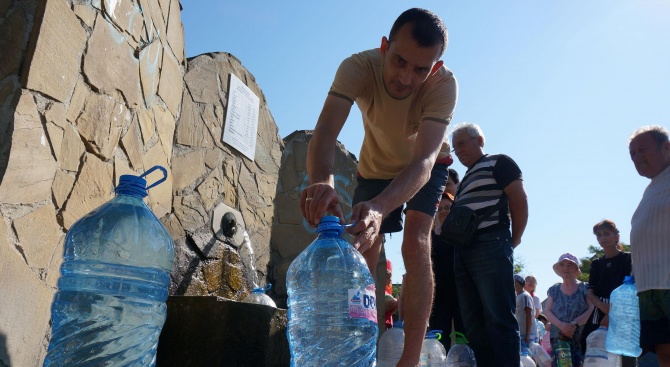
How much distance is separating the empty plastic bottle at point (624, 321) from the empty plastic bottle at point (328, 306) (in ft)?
12.1

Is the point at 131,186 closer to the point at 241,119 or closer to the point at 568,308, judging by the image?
the point at 241,119

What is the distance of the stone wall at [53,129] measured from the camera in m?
2.43

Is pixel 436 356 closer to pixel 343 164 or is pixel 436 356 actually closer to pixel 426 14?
pixel 426 14

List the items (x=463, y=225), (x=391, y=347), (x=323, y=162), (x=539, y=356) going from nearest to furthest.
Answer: (x=323, y=162) < (x=463, y=225) < (x=391, y=347) < (x=539, y=356)

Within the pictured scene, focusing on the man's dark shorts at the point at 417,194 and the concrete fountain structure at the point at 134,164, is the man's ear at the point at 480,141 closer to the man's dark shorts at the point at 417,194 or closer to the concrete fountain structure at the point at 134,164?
the man's dark shorts at the point at 417,194

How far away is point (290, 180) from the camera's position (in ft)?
23.4

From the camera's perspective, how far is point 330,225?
1.69m

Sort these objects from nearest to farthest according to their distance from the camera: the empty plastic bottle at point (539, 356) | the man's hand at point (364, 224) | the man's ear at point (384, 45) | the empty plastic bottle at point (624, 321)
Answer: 1. the man's hand at point (364, 224)
2. the man's ear at point (384, 45)
3. the empty plastic bottle at point (624, 321)
4. the empty plastic bottle at point (539, 356)

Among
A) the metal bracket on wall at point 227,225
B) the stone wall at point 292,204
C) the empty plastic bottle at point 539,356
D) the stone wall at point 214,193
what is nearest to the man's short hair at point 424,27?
the stone wall at point 214,193

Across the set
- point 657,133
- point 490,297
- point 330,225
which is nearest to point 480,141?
point 657,133

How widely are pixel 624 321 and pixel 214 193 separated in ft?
12.6

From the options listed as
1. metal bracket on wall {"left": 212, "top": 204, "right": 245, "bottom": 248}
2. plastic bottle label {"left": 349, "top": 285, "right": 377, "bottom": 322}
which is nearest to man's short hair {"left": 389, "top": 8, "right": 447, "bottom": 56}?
plastic bottle label {"left": 349, "top": 285, "right": 377, "bottom": 322}

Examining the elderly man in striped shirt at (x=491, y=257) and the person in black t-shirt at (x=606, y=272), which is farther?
the person in black t-shirt at (x=606, y=272)

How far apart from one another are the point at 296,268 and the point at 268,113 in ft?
15.8
